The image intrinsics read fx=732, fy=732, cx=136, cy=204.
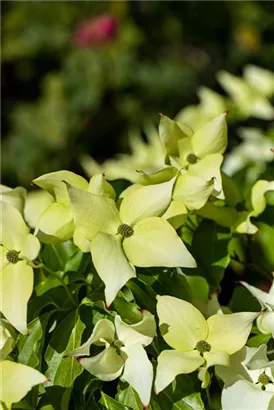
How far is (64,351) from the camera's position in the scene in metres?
0.64

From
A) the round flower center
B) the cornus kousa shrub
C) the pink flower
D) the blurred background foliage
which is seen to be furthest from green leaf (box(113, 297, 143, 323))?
the pink flower

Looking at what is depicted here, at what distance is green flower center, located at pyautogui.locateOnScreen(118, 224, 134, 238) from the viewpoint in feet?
2.11

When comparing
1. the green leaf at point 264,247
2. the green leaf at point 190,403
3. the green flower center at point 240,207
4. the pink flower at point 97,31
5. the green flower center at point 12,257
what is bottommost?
the pink flower at point 97,31

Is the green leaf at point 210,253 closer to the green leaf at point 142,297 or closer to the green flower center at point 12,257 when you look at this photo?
the green leaf at point 142,297

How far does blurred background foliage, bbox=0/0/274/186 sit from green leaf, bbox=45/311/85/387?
6.11 ft

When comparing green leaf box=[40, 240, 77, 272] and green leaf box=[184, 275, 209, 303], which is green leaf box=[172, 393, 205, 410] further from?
green leaf box=[40, 240, 77, 272]

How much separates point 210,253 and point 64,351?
18 centimetres

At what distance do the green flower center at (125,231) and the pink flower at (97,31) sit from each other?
206 cm

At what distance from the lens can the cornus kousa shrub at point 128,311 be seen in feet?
1.97

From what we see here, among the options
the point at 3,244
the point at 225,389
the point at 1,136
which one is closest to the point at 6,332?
the point at 3,244

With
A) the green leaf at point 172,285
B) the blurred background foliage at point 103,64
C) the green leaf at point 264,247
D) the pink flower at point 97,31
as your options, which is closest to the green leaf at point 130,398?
the green leaf at point 172,285

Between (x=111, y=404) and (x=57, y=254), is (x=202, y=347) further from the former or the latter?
(x=57, y=254)

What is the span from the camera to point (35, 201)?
2.67ft

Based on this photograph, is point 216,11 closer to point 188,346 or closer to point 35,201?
point 35,201
